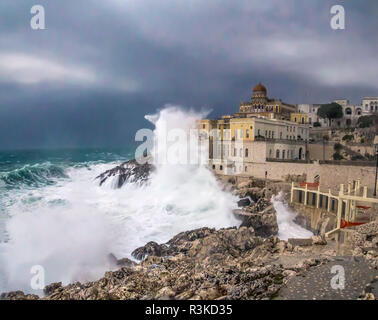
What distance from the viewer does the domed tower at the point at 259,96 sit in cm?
2041

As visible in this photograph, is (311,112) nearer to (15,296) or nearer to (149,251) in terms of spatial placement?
(149,251)

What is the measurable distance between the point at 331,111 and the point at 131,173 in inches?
625

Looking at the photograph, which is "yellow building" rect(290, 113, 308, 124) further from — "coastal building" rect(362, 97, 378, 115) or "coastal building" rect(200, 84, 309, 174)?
"coastal building" rect(362, 97, 378, 115)

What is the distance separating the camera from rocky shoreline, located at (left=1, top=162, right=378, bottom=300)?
5898 mm

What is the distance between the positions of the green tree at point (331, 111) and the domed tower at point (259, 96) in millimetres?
6719

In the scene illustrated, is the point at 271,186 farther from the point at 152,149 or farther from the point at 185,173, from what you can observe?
the point at 152,149

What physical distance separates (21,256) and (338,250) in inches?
346

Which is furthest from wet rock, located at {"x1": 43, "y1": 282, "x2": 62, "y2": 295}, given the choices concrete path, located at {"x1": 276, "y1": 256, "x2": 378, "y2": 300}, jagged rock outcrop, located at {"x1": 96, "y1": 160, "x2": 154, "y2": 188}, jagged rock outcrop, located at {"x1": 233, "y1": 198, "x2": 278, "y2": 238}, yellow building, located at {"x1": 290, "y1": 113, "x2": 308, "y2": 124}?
yellow building, located at {"x1": 290, "y1": 113, "x2": 308, "y2": 124}

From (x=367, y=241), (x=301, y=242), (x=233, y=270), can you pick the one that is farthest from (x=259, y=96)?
(x=233, y=270)

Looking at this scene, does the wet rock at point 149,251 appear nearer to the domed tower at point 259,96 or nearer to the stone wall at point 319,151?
the stone wall at point 319,151

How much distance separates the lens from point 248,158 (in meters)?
15.7

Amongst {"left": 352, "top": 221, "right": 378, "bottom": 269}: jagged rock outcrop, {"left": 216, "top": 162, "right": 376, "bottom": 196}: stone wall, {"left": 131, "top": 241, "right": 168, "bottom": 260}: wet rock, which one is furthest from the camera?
{"left": 216, "top": 162, "right": 376, "bottom": 196}: stone wall

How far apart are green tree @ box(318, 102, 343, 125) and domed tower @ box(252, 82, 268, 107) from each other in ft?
22.0
